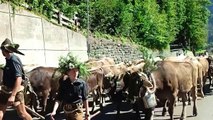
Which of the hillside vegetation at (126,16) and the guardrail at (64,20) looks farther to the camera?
the hillside vegetation at (126,16)

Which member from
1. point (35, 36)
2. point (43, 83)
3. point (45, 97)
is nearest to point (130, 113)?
point (45, 97)

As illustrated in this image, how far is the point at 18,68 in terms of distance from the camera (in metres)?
9.73

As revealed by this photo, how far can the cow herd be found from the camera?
12.8 meters

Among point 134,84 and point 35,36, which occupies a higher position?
point 35,36

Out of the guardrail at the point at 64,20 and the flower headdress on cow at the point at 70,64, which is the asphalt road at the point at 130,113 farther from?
the guardrail at the point at 64,20

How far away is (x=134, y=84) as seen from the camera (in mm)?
12898

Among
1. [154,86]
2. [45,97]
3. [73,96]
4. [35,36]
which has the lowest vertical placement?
[45,97]

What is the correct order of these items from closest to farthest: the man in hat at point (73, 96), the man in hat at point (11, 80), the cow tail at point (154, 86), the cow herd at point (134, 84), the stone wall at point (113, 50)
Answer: the man in hat at point (73, 96) < the man in hat at point (11, 80) < the cow tail at point (154, 86) < the cow herd at point (134, 84) < the stone wall at point (113, 50)

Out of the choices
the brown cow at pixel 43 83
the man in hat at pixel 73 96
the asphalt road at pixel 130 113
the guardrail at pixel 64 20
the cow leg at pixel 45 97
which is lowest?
the asphalt road at pixel 130 113

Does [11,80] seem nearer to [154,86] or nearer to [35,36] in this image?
[154,86]

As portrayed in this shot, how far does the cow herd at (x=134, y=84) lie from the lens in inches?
505

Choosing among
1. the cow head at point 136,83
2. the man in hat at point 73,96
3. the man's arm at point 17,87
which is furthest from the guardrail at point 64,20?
the man in hat at point 73,96

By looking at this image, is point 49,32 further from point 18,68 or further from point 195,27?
point 195,27

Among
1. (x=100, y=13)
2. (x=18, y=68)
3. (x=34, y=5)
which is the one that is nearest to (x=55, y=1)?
(x=34, y=5)
